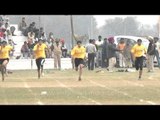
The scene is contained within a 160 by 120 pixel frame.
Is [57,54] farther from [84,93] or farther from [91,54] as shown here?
[84,93]

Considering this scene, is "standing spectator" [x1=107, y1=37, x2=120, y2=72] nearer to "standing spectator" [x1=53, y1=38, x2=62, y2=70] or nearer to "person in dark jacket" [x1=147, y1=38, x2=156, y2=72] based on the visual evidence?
"person in dark jacket" [x1=147, y1=38, x2=156, y2=72]

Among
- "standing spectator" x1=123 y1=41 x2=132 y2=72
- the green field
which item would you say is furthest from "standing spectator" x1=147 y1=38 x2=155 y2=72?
the green field

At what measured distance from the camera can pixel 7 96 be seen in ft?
60.8

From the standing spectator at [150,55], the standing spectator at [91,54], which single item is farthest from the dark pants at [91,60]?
the standing spectator at [150,55]

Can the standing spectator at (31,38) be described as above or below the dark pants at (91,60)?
above

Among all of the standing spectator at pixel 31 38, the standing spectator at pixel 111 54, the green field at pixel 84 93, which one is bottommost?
the green field at pixel 84 93

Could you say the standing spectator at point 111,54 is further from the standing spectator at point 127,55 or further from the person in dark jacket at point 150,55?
the standing spectator at point 127,55

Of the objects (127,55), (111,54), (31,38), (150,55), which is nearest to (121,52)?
(127,55)

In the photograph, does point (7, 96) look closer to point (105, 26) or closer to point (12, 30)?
point (12, 30)

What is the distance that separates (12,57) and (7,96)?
21815 millimetres

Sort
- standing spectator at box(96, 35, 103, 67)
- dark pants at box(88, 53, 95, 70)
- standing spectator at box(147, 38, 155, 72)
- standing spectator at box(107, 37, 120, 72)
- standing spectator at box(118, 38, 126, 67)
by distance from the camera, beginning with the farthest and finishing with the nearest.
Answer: standing spectator at box(96, 35, 103, 67), standing spectator at box(118, 38, 126, 67), dark pants at box(88, 53, 95, 70), standing spectator at box(107, 37, 120, 72), standing spectator at box(147, 38, 155, 72)

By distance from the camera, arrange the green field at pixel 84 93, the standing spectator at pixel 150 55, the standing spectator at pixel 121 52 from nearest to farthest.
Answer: the green field at pixel 84 93, the standing spectator at pixel 150 55, the standing spectator at pixel 121 52
